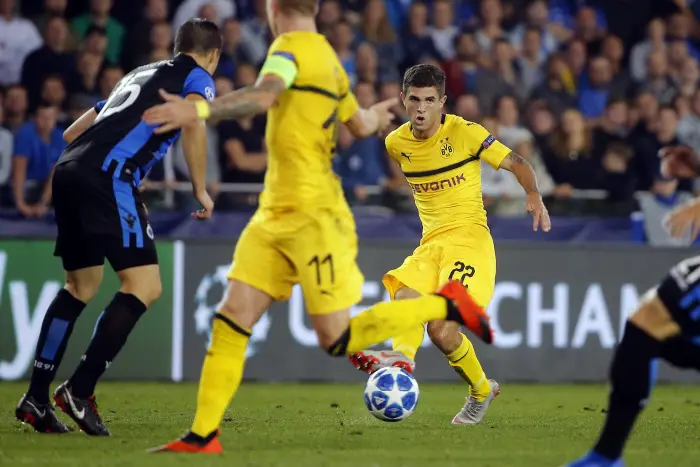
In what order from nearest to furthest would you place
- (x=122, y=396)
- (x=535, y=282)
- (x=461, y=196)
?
1. (x=461, y=196)
2. (x=122, y=396)
3. (x=535, y=282)

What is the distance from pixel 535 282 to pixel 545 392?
4.80ft

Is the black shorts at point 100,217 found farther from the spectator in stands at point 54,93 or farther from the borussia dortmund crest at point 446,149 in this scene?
the spectator in stands at point 54,93

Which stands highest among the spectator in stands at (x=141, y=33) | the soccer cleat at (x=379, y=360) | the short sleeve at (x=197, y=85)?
the spectator in stands at (x=141, y=33)

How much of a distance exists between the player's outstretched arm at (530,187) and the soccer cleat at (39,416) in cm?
311

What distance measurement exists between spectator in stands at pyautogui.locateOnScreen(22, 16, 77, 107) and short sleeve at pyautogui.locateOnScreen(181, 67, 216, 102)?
6.31m

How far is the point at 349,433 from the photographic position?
7.20m

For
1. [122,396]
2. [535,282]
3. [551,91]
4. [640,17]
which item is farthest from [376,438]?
[640,17]

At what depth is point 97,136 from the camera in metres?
7.05

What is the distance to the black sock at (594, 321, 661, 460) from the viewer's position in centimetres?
533

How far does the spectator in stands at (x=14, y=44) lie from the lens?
44.4ft

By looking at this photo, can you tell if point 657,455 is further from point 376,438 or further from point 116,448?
point 116,448

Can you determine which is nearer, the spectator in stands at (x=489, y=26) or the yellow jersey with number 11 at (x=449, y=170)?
the yellow jersey with number 11 at (x=449, y=170)

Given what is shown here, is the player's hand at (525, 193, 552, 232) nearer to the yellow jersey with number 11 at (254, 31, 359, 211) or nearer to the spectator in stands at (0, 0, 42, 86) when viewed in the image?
the yellow jersey with number 11 at (254, 31, 359, 211)

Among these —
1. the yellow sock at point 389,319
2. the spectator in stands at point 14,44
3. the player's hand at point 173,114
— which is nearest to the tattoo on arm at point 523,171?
the yellow sock at point 389,319
